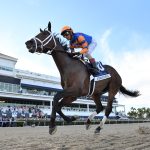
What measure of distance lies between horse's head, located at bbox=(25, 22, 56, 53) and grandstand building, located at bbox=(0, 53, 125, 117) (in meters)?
37.4

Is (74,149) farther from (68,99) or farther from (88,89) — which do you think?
(88,89)

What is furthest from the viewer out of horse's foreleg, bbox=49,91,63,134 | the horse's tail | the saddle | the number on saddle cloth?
the horse's tail

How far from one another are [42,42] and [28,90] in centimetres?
5039

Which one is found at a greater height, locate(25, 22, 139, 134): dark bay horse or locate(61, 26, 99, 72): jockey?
locate(61, 26, 99, 72): jockey

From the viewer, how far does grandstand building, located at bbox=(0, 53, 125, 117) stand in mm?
47369

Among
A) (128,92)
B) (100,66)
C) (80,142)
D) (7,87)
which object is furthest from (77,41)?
(7,87)

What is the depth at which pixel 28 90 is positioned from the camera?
185 feet

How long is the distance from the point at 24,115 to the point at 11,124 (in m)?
5.42

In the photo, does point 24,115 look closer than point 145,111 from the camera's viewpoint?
Yes

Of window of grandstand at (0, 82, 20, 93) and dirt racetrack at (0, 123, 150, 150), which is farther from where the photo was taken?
window of grandstand at (0, 82, 20, 93)

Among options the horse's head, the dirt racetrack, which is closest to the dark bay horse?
the horse's head

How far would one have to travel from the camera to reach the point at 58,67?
6945 mm

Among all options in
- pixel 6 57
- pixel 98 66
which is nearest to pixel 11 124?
pixel 98 66

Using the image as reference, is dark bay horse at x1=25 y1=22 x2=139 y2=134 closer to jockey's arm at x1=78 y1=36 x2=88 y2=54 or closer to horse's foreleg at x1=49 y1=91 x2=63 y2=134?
horse's foreleg at x1=49 y1=91 x2=63 y2=134
